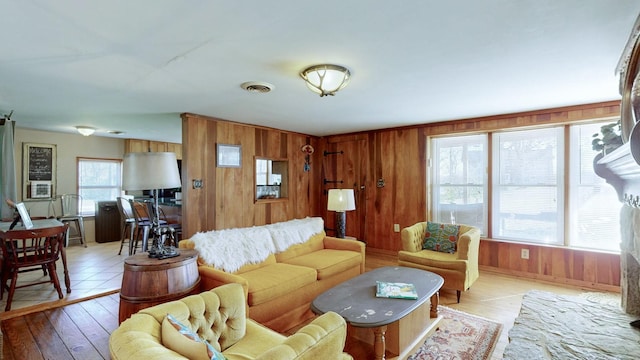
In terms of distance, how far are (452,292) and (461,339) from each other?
1.10 m

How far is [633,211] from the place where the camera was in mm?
2281

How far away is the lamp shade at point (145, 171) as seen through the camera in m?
2.19

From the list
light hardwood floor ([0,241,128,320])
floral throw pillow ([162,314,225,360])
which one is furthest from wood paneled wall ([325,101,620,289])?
floral throw pillow ([162,314,225,360])

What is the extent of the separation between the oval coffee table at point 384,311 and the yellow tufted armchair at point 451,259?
548mm

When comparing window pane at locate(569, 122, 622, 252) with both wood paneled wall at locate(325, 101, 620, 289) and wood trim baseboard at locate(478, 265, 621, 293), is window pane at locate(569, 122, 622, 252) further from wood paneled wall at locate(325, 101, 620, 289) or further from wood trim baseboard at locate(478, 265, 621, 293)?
wood trim baseboard at locate(478, 265, 621, 293)

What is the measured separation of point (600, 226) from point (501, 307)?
5.76 feet

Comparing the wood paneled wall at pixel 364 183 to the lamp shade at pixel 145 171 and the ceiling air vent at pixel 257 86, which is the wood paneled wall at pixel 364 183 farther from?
the lamp shade at pixel 145 171

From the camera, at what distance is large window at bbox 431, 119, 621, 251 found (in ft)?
12.0

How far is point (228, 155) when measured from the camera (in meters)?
4.35

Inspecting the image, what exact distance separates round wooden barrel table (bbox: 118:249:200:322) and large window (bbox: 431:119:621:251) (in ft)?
12.8

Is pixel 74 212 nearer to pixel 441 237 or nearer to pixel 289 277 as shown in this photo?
pixel 289 277

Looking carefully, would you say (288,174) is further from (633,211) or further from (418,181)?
(633,211)

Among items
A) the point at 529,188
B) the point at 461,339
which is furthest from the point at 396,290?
the point at 529,188

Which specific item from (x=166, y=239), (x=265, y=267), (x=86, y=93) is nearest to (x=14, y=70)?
(x=86, y=93)
